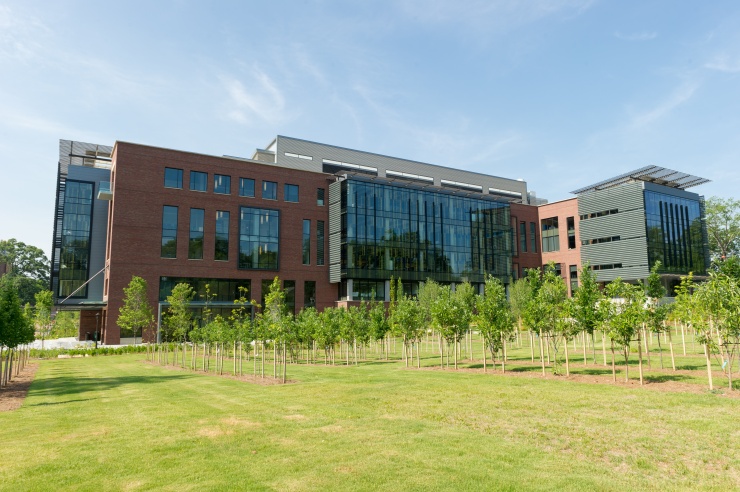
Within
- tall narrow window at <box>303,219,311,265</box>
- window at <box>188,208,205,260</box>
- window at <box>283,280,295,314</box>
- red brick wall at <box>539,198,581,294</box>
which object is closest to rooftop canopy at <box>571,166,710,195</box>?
red brick wall at <box>539,198,581,294</box>

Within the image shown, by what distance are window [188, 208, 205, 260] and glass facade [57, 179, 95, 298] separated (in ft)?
69.9

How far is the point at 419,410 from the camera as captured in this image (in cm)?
1430

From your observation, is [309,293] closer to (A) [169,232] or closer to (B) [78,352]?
(A) [169,232]

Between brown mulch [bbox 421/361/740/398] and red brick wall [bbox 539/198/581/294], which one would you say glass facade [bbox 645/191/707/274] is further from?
brown mulch [bbox 421/361/740/398]

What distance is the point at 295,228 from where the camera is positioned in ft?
213

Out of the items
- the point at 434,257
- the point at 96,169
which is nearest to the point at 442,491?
the point at 434,257

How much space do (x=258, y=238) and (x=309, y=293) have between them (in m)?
10.6

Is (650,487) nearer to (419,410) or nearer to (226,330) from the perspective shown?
(419,410)

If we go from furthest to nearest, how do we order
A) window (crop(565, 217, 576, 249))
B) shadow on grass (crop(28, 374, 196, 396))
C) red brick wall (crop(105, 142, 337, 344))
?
window (crop(565, 217, 576, 249)), red brick wall (crop(105, 142, 337, 344)), shadow on grass (crop(28, 374, 196, 396))

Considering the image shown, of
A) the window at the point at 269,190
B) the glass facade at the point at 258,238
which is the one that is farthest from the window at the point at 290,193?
the glass facade at the point at 258,238

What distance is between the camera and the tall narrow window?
65.6 metres

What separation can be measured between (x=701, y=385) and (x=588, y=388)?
4.00 metres

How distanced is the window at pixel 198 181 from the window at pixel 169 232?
394 cm

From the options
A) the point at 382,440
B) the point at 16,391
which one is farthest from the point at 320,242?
the point at 382,440
